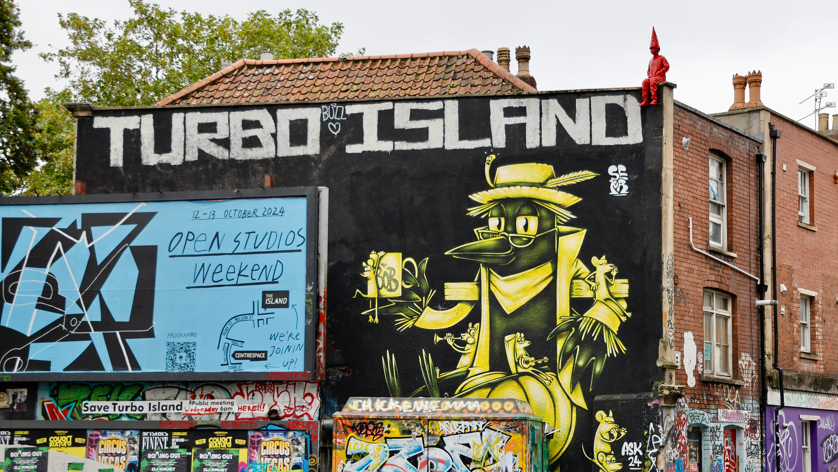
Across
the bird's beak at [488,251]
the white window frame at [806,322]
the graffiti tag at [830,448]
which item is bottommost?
the graffiti tag at [830,448]

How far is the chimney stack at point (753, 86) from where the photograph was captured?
2303 cm

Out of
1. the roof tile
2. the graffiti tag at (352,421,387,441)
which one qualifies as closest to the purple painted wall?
the roof tile

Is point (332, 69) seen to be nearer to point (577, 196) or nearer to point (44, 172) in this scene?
point (577, 196)

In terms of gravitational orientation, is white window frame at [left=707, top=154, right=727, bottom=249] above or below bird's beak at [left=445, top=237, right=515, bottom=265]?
above

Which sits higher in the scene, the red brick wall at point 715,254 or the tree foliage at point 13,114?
the tree foliage at point 13,114

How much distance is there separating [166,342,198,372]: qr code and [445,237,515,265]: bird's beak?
5144mm

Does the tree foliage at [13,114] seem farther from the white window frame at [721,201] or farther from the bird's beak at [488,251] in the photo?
the white window frame at [721,201]

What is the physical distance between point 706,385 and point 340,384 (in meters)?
7.10

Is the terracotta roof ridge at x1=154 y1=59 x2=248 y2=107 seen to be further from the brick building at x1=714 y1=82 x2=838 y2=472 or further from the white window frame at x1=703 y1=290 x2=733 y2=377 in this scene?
the white window frame at x1=703 y1=290 x2=733 y2=377

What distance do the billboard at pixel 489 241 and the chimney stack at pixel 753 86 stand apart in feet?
22.2

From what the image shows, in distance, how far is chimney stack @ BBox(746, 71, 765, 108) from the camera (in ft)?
75.6

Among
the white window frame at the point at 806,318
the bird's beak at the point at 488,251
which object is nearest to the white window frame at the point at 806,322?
the white window frame at the point at 806,318

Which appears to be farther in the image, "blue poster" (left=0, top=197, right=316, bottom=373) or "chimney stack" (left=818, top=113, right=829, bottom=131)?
"chimney stack" (left=818, top=113, right=829, bottom=131)

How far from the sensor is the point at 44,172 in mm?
32344
